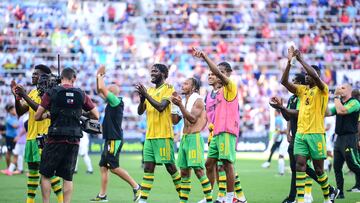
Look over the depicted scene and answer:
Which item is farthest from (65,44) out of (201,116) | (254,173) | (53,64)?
Answer: (201,116)

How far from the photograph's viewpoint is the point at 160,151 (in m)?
14.6

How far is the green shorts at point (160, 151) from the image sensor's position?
1456 centimetres

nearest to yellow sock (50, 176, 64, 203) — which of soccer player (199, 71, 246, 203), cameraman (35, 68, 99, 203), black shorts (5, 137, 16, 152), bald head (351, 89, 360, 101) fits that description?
cameraman (35, 68, 99, 203)

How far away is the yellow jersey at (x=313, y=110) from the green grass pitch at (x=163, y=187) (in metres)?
2.78

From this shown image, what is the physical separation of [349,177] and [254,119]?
555 inches

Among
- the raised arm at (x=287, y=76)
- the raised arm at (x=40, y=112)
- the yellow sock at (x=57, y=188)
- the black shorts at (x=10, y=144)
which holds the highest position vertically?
the raised arm at (x=287, y=76)

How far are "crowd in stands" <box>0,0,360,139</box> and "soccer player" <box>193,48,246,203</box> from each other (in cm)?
2192

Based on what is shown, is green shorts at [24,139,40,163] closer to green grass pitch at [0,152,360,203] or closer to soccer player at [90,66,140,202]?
green grass pitch at [0,152,360,203]

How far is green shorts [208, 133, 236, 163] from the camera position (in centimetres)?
1465

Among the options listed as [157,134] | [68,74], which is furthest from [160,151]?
[68,74]

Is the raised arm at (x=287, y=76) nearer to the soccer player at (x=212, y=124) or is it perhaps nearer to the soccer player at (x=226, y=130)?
the soccer player at (x=226, y=130)

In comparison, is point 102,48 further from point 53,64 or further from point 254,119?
point 254,119

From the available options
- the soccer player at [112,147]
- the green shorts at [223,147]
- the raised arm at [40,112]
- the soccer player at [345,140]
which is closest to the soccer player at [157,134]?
the green shorts at [223,147]

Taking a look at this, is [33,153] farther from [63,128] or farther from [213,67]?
[213,67]
